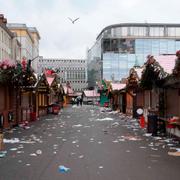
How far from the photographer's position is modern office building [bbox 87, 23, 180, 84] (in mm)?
111531

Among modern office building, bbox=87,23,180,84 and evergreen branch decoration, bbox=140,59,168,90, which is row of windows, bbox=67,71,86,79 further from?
evergreen branch decoration, bbox=140,59,168,90

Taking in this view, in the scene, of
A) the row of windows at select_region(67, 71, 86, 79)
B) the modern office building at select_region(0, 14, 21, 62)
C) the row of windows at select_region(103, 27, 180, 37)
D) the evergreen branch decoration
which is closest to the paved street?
the evergreen branch decoration

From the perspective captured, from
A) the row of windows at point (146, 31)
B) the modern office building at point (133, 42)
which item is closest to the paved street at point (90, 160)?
the modern office building at point (133, 42)

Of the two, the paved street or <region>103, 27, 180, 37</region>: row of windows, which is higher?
<region>103, 27, 180, 37</region>: row of windows

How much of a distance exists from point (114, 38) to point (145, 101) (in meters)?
80.9

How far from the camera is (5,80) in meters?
21.7

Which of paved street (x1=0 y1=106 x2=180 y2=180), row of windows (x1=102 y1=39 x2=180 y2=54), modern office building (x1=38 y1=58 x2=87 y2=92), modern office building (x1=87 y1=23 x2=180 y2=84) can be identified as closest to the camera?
paved street (x1=0 y1=106 x2=180 y2=180)

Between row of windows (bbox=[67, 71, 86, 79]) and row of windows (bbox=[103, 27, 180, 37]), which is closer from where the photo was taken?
row of windows (bbox=[103, 27, 180, 37])

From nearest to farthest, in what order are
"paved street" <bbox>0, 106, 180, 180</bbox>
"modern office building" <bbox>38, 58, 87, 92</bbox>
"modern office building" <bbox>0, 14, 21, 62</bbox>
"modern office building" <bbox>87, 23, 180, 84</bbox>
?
"paved street" <bbox>0, 106, 180, 180</bbox> → "modern office building" <bbox>0, 14, 21, 62</bbox> → "modern office building" <bbox>87, 23, 180, 84</bbox> → "modern office building" <bbox>38, 58, 87, 92</bbox>

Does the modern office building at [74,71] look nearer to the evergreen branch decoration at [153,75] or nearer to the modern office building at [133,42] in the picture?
the modern office building at [133,42]

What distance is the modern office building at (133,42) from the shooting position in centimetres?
11153

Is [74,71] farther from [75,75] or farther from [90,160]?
[90,160]

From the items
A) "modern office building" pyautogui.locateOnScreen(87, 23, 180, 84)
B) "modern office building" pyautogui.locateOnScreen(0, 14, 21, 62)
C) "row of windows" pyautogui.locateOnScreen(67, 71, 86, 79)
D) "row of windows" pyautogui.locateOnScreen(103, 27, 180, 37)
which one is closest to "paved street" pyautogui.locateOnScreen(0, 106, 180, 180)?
"modern office building" pyautogui.locateOnScreen(0, 14, 21, 62)

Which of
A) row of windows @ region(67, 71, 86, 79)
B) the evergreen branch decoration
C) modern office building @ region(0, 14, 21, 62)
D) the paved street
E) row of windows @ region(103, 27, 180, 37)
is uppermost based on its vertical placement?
row of windows @ region(103, 27, 180, 37)
